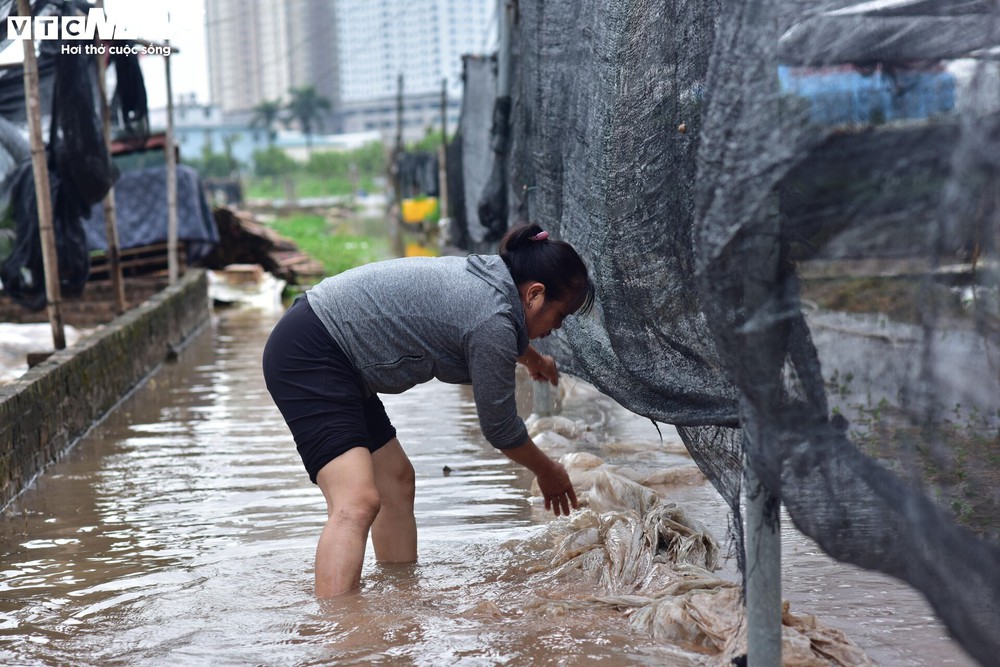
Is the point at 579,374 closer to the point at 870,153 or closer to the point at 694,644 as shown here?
the point at 694,644

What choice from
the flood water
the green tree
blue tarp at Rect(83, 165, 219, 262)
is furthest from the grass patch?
the green tree

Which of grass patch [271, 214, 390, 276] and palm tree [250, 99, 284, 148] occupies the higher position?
palm tree [250, 99, 284, 148]

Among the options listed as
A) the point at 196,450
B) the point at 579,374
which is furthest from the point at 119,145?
the point at 579,374

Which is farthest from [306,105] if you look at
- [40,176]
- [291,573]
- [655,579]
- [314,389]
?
[655,579]

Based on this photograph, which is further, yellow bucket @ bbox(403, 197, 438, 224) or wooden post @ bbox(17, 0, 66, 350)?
yellow bucket @ bbox(403, 197, 438, 224)

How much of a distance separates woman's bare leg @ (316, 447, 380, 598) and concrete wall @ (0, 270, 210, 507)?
8.06ft

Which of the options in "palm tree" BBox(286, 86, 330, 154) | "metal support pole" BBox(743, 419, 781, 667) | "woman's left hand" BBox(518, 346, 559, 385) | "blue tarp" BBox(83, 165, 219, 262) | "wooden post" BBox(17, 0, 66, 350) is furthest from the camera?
"palm tree" BBox(286, 86, 330, 154)

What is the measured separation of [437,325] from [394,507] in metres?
0.97

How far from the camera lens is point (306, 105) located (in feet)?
358

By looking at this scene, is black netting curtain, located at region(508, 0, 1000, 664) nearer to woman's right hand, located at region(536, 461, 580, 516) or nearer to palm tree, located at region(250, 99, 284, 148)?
woman's right hand, located at region(536, 461, 580, 516)

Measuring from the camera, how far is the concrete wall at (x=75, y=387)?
555cm

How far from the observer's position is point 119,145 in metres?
12.3

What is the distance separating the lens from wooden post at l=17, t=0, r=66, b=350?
23.2 ft

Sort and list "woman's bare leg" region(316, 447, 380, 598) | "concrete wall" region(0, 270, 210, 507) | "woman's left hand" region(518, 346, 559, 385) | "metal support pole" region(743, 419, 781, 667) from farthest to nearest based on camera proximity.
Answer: "concrete wall" region(0, 270, 210, 507) → "woman's left hand" region(518, 346, 559, 385) → "woman's bare leg" region(316, 447, 380, 598) → "metal support pole" region(743, 419, 781, 667)
